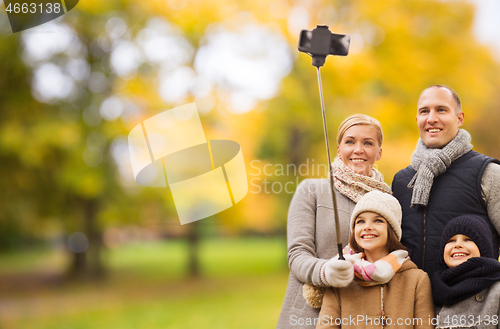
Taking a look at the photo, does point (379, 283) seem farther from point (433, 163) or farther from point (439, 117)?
point (439, 117)

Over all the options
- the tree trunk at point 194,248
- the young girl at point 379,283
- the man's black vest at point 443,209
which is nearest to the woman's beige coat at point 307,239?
the young girl at point 379,283

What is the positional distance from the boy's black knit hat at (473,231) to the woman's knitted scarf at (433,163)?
0.18 metres

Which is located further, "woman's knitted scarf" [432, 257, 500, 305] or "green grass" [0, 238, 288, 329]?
"green grass" [0, 238, 288, 329]

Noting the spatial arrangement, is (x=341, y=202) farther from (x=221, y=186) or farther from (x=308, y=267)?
(x=221, y=186)

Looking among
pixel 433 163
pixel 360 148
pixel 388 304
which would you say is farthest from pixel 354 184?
pixel 388 304

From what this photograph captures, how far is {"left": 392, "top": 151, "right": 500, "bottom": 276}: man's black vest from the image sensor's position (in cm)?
230

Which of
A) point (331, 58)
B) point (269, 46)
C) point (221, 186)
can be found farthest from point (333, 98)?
point (221, 186)

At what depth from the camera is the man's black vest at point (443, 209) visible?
7.55 feet

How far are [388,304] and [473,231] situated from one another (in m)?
0.56

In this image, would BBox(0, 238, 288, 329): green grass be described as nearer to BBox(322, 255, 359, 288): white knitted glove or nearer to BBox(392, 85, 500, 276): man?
BBox(392, 85, 500, 276): man

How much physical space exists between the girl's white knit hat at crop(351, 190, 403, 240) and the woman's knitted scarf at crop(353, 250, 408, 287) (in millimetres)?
158

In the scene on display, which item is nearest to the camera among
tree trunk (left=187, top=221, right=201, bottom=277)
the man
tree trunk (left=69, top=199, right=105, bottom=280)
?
the man

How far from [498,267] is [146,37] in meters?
8.65

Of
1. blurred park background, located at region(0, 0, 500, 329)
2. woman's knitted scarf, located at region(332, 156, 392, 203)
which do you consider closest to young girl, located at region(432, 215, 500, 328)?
woman's knitted scarf, located at region(332, 156, 392, 203)
